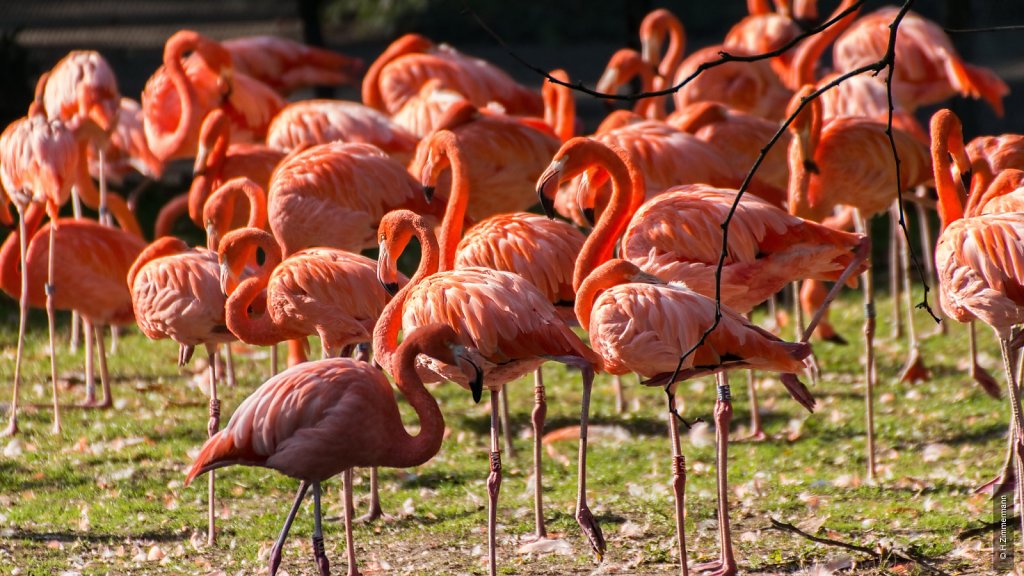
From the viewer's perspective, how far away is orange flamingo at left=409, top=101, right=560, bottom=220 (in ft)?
20.9

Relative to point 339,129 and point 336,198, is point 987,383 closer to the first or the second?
point 336,198

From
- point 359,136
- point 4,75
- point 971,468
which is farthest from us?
point 4,75

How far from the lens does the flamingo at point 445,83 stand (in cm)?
809

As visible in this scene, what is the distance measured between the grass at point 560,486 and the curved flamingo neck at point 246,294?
0.72 metres

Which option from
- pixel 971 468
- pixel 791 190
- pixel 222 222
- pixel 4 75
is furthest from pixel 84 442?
pixel 4 75

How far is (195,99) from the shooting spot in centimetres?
786

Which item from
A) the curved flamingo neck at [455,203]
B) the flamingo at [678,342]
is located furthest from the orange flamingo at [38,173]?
the flamingo at [678,342]

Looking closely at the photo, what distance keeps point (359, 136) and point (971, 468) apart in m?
3.45

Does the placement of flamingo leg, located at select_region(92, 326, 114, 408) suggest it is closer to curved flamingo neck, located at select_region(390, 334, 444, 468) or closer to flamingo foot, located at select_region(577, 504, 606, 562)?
curved flamingo neck, located at select_region(390, 334, 444, 468)

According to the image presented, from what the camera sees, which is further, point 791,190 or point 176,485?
point 791,190

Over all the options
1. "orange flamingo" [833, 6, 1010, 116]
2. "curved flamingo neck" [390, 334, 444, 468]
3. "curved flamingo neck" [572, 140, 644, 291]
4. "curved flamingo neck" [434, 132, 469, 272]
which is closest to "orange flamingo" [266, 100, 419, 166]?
"curved flamingo neck" [434, 132, 469, 272]

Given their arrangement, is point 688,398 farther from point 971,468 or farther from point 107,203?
point 107,203

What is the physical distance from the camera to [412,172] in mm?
6316

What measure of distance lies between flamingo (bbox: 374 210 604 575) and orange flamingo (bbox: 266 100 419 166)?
2774 mm
